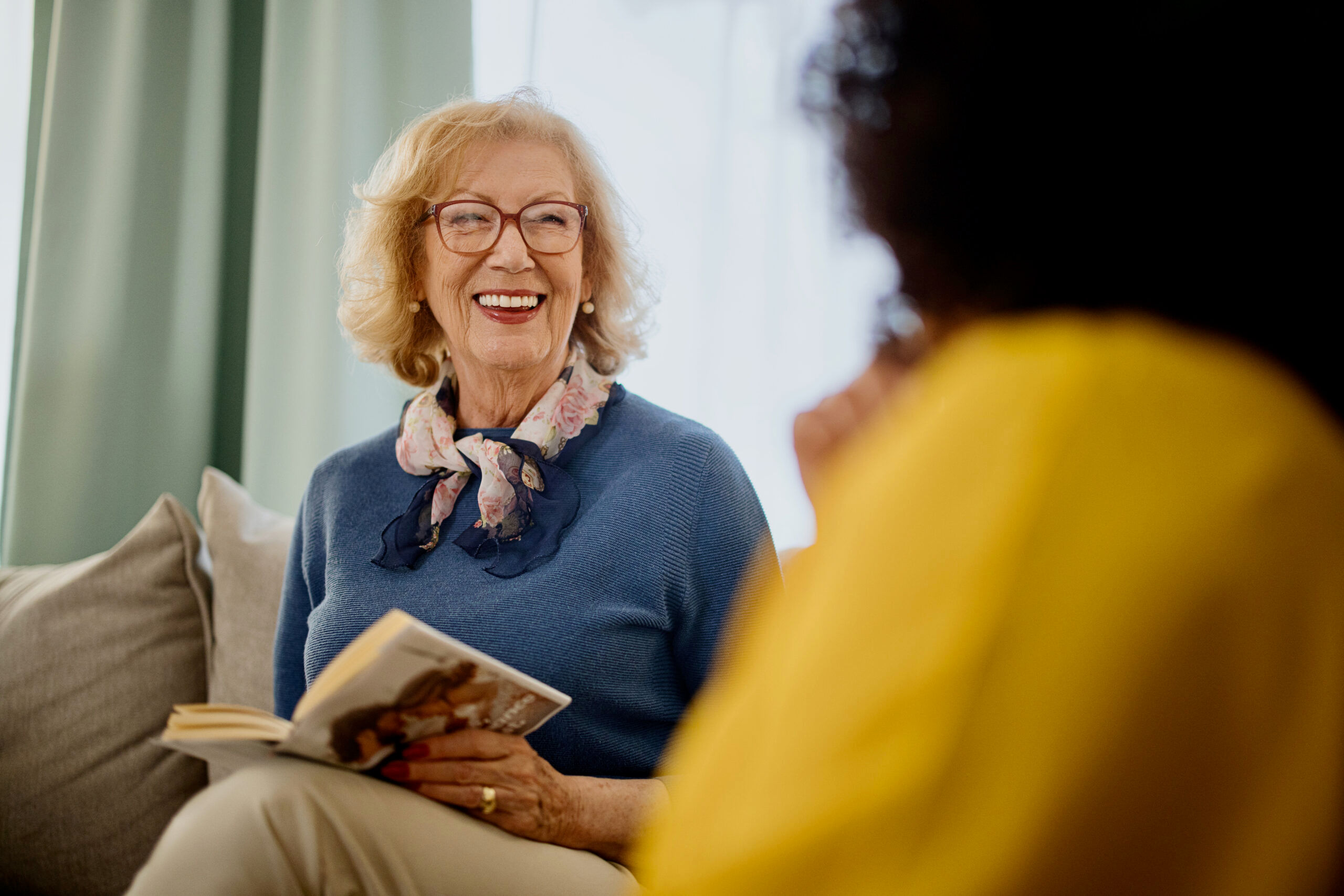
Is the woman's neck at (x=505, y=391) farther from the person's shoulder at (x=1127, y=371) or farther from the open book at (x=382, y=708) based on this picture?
the person's shoulder at (x=1127, y=371)

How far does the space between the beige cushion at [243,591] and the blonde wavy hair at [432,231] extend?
346 millimetres

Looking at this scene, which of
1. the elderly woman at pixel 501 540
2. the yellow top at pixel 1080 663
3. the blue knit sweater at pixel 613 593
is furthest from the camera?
the blue knit sweater at pixel 613 593

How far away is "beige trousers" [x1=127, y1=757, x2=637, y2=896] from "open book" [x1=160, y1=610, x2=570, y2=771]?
3 cm

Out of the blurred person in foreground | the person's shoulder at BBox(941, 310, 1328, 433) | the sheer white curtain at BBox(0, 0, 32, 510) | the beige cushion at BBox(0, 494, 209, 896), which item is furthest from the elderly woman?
the sheer white curtain at BBox(0, 0, 32, 510)

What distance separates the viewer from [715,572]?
3.99 feet

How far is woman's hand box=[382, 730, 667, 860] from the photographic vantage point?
0.96 meters

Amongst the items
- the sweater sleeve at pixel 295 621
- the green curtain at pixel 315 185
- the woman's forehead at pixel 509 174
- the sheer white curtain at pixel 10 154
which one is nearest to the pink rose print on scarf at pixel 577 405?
the woman's forehead at pixel 509 174

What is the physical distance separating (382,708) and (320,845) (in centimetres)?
15

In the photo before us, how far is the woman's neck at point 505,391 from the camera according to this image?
57.9 inches

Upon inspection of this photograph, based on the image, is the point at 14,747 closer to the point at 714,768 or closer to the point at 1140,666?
the point at 714,768

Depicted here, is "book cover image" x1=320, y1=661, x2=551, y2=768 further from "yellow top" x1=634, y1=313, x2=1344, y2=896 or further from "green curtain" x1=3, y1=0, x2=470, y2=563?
"green curtain" x1=3, y1=0, x2=470, y2=563

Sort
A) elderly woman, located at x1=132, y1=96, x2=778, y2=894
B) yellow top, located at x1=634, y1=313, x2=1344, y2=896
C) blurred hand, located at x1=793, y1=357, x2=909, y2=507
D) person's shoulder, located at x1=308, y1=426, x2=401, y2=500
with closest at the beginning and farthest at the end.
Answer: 1. yellow top, located at x1=634, y1=313, x2=1344, y2=896
2. blurred hand, located at x1=793, y1=357, x2=909, y2=507
3. elderly woman, located at x1=132, y1=96, x2=778, y2=894
4. person's shoulder, located at x1=308, y1=426, x2=401, y2=500

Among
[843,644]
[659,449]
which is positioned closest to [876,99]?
[843,644]

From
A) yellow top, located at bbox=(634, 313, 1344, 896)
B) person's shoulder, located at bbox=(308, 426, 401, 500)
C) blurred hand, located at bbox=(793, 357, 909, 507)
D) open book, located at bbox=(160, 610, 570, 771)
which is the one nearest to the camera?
yellow top, located at bbox=(634, 313, 1344, 896)
